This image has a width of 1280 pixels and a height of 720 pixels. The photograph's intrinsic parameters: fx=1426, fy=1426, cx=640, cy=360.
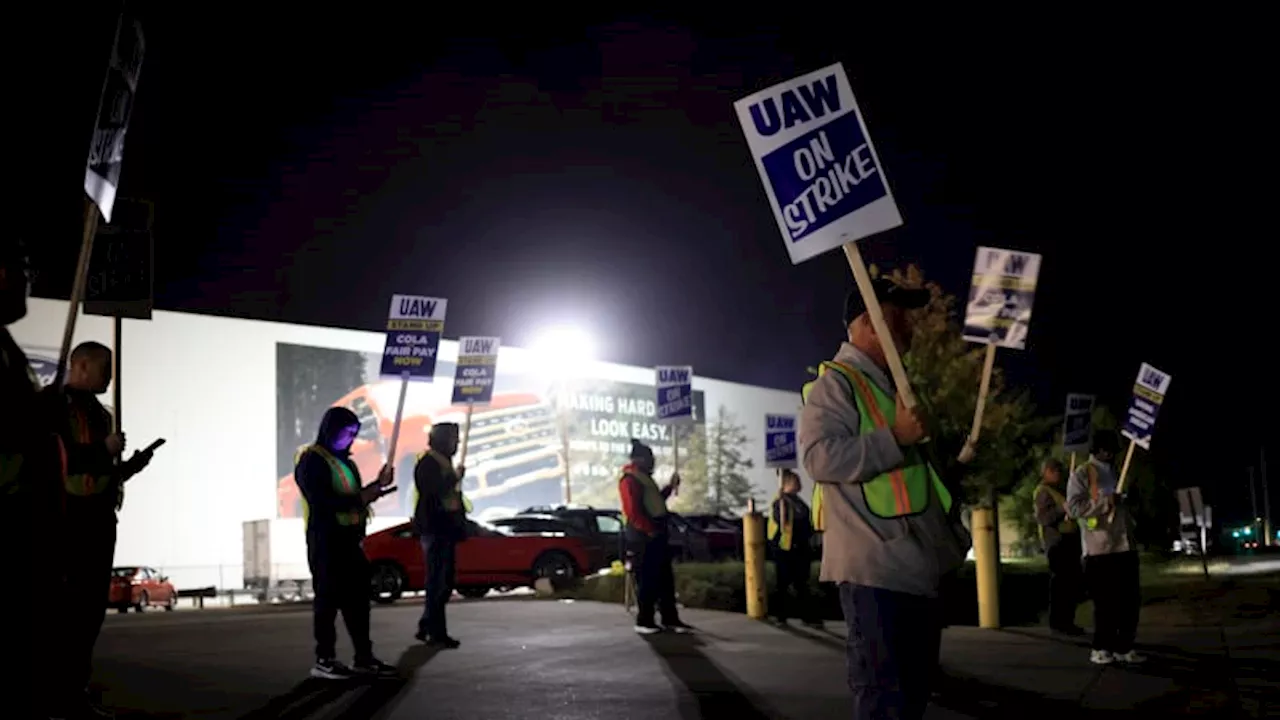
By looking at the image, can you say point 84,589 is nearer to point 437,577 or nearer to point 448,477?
point 437,577

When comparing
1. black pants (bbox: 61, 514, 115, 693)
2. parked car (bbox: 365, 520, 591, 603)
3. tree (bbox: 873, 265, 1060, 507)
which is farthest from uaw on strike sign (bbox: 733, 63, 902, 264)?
tree (bbox: 873, 265, 1060, 507)

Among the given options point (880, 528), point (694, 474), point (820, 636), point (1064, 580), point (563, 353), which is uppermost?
point (563, 353)

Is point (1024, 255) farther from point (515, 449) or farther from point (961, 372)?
point (515, 449)

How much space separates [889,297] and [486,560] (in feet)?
68.0

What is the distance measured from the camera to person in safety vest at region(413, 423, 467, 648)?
1212 centimetres

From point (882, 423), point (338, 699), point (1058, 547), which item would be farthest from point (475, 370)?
point (882, 423)

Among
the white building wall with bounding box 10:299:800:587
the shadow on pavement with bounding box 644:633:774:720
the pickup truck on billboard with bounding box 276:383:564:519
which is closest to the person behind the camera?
the shadow on pavement with bounding box 644:633:774:720

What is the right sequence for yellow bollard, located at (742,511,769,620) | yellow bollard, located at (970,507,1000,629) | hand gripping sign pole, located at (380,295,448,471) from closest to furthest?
yellow bollard, located at (970,507,1000,629)
hand gripping sign pole, located at (380,295,448,471)
yellow bollard, located at (742,511,769,620)

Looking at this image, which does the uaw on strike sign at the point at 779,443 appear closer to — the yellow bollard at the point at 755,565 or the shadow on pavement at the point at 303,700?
the yellow bollard at the point at 755,565

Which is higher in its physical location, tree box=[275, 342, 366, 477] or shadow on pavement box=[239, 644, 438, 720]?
tree box=[275, 342, 366, 477]

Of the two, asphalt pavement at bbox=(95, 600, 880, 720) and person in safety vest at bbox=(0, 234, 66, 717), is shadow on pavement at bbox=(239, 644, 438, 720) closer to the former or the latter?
asphalt pavement at bbox=(95, 600, 880, 720)

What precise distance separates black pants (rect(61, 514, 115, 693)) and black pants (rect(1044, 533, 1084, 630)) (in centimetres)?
939

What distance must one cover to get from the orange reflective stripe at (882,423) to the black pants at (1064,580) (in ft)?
31.4

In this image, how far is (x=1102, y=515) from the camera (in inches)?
421
